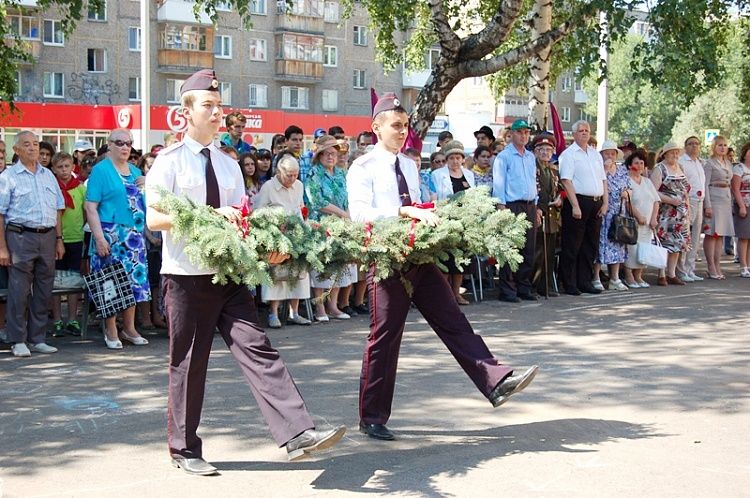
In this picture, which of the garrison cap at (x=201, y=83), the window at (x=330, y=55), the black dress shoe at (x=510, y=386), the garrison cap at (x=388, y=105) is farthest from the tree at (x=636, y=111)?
the garrison cap at (x=201, y=83)

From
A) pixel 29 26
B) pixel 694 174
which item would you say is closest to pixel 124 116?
pixel 29 26

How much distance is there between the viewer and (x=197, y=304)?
608 centimetres

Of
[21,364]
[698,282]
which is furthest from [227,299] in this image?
[698,282]

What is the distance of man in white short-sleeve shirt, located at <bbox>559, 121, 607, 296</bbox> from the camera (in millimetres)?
14656

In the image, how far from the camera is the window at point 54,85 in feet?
173

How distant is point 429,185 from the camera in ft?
45.0

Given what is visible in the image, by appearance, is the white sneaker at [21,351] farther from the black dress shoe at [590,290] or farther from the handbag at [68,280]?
the black dress shoe at [590,290]

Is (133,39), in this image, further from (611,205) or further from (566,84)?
(611,205)

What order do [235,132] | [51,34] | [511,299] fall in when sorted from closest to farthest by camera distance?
[235,132]
[511,299]
[51,34]

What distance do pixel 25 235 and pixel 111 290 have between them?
1.02m

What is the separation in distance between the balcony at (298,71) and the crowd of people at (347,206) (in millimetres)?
45368

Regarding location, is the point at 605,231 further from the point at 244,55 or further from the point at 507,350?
the point at 244,55

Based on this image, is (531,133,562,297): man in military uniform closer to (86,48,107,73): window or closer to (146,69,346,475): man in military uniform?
(146,69,346,475): man in military uniform

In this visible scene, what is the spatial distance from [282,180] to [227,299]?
5549 millimetres
